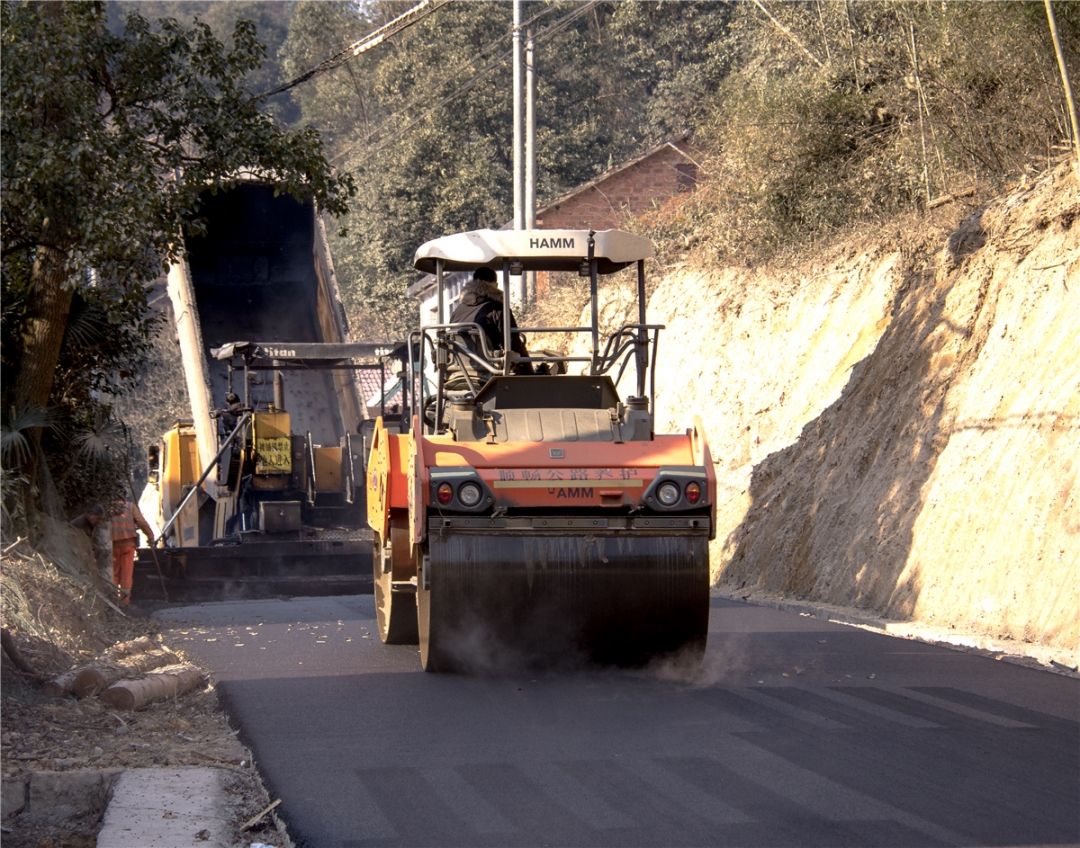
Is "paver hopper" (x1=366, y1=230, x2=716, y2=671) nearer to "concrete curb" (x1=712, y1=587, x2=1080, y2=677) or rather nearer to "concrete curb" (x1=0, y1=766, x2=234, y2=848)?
"concrete curb" (x1=0, y1=766, x2=234, y2=848)

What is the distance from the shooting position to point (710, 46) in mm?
36031

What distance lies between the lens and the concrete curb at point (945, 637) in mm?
8508

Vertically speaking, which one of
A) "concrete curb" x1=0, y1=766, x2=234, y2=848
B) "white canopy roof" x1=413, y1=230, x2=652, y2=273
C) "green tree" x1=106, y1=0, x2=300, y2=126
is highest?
"green tree" x1=106, y1=0, x2=300, y2=126

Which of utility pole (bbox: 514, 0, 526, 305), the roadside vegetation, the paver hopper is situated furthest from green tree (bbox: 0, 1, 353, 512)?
utility pole (bbox: 514, 0, 526, 305)

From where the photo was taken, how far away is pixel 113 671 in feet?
27.3

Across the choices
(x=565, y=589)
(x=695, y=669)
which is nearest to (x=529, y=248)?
(x=565, y=589)

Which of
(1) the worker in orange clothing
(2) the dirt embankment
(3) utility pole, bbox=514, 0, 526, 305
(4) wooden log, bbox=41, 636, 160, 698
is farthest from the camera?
(3) utility pole, bbox=514, 0, 526, 305

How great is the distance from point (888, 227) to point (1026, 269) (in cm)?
378

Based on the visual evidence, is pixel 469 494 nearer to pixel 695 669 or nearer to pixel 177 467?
pixel 695 669

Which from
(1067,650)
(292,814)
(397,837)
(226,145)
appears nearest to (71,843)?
(292,814)

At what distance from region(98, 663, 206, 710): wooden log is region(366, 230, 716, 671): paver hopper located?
5.07 feet

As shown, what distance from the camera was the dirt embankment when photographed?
10312 mm

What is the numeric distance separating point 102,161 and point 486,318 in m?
3.99

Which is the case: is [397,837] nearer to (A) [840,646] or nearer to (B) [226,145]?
(A) [840,646]
